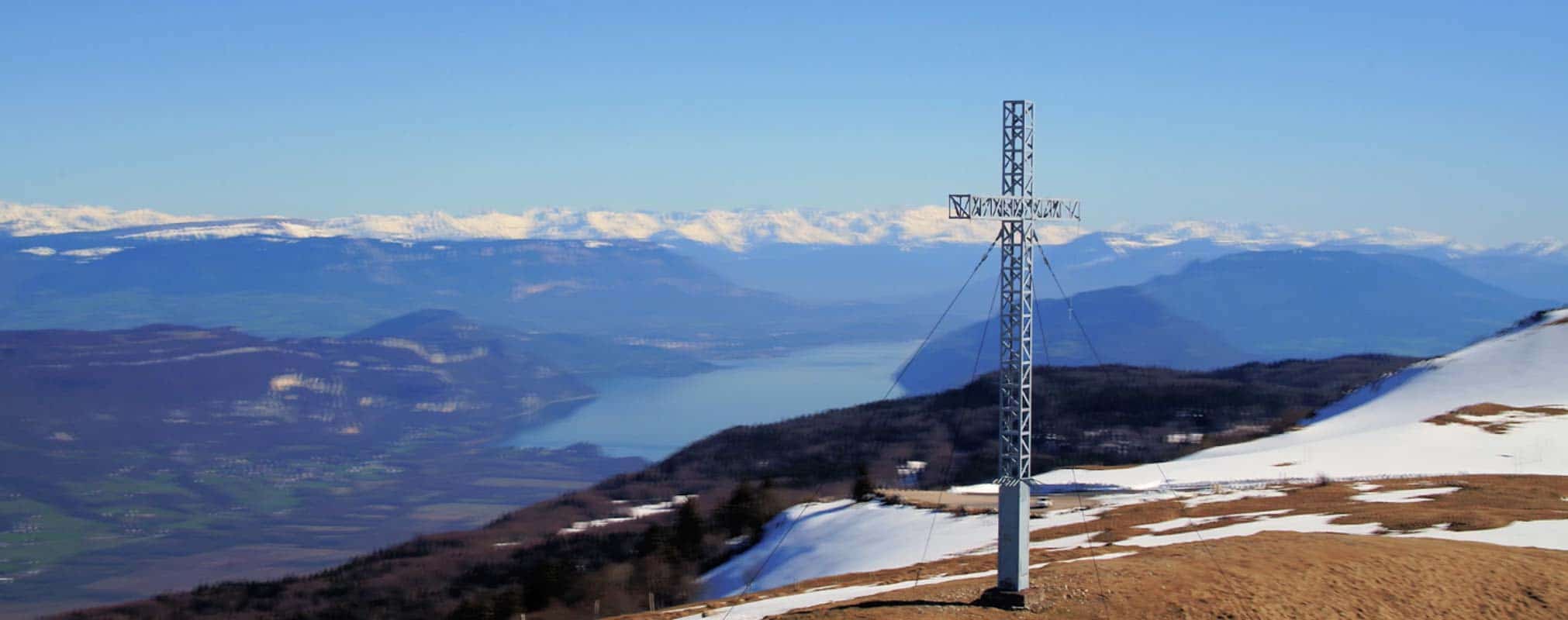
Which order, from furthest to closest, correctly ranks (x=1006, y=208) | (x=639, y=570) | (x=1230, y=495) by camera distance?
(x=639, y=570) → (x=1230, y=495) → (x=1006, y=208)

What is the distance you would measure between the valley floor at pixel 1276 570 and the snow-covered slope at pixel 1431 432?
54.8ft

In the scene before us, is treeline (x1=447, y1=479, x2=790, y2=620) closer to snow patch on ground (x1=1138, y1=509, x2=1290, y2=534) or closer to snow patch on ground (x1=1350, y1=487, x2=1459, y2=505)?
snow patch on ground (x1=1138, y1=509, x2=1290, y2=534)

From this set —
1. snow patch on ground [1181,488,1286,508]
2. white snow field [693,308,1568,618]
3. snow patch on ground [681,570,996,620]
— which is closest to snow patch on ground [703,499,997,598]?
white snow field [693,308,1568,618]

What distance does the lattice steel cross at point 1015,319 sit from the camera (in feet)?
107

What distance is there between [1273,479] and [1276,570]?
118ft

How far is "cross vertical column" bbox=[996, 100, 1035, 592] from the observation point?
32719 mm

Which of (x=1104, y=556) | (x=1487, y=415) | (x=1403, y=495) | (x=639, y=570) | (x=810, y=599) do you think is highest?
(x=1487, y=415)

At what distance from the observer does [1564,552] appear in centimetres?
3781

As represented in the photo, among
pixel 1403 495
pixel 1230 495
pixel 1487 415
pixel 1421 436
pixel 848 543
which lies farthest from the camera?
pixel 1487 415

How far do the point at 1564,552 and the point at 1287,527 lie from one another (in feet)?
31.2

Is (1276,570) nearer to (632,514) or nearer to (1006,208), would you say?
(1006,208)

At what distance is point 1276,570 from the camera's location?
35938 millimetres

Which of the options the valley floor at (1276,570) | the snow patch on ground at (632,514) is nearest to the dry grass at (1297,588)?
the valley floor at (1276,570)

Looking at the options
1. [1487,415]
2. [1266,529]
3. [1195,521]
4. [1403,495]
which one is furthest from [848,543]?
[1487,415]
